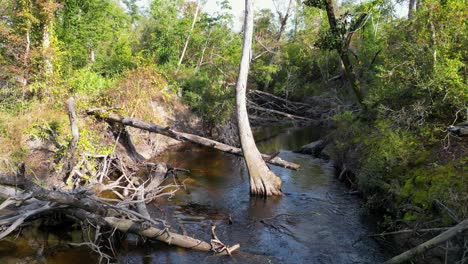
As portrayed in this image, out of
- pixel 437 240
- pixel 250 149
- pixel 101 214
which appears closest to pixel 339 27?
pixel 250 149

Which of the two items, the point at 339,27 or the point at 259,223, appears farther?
the point at 339,27

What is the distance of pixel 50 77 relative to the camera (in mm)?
13805

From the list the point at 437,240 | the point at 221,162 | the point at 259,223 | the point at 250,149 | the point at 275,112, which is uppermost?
the point at 275,112

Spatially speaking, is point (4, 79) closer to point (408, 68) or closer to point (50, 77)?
point (50, 77)

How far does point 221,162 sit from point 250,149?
16.0ft

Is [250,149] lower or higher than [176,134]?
lower

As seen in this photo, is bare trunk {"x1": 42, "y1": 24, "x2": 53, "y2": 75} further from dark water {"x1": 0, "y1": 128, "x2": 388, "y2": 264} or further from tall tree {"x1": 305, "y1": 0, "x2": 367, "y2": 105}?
tall tree {"x1": 305, "y1": 0, "x2": 367, "y2": 105}

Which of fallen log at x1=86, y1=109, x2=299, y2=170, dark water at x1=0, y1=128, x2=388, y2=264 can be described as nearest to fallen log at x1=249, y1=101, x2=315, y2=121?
dark water at x1=0, y1=128, x2=388, y2=264

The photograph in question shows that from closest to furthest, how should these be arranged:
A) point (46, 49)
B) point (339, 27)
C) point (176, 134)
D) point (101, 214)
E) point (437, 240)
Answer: point (437, 240), point (101, 214), point (176, 134), point (339, 27), point (46, 49)

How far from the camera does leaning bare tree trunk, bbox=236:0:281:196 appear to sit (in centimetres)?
1139

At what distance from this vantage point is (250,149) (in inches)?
452

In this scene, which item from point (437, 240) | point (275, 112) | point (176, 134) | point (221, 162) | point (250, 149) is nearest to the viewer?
point (437, 240)

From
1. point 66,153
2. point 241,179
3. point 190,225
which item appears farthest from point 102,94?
point 190,225

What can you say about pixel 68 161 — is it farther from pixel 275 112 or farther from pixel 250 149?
pixel 275 112
